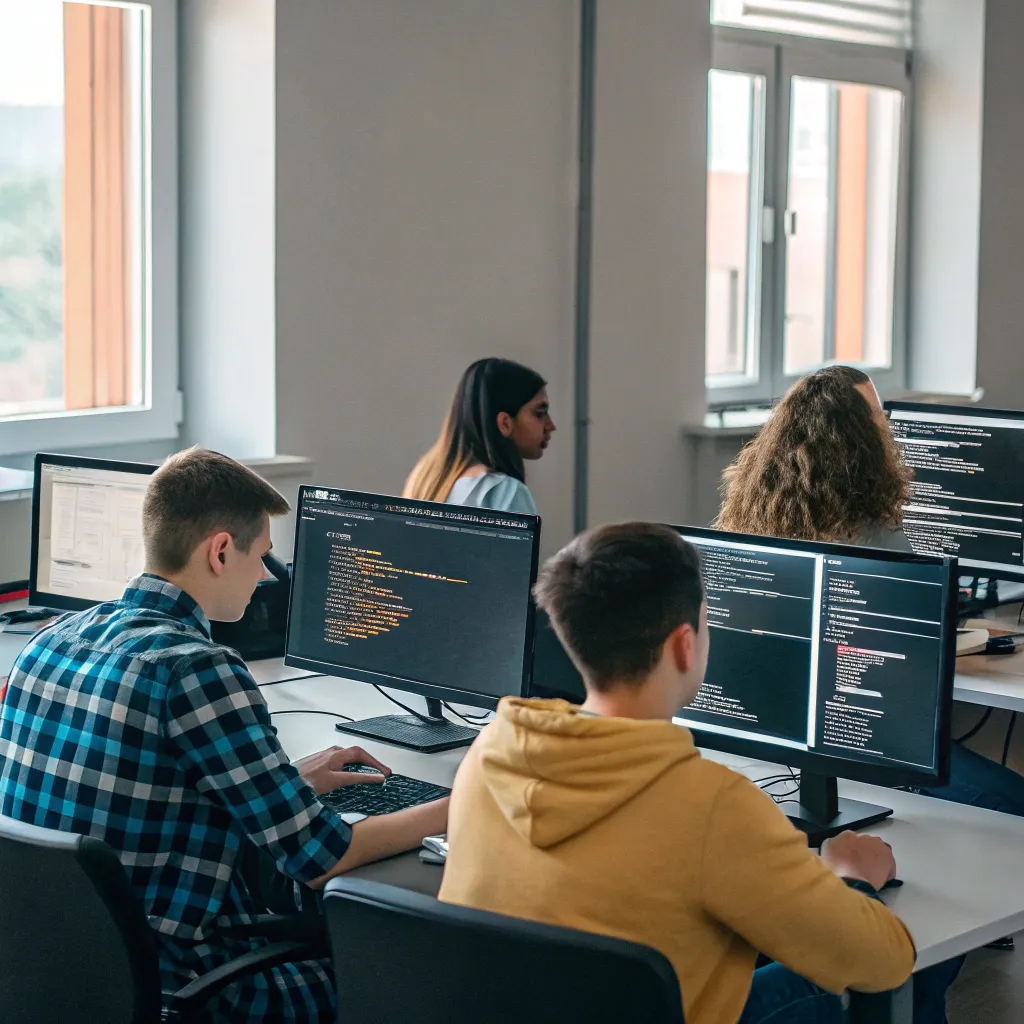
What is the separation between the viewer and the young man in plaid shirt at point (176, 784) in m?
1.82

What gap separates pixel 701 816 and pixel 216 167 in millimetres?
3010

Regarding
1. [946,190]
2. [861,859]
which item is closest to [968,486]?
[861,859]

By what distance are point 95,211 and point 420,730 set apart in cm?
202

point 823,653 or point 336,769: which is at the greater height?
point 823,653

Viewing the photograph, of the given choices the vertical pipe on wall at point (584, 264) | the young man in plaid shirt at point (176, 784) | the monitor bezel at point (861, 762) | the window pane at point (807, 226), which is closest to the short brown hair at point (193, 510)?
the young man in plaid shirt at point (176, 784)

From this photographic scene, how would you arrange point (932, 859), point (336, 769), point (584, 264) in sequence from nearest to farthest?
point (932, 859) → point (336, 769) → point (584, 264)

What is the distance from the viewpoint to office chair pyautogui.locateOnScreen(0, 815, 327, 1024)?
64.2 inches

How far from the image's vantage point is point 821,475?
2713mm

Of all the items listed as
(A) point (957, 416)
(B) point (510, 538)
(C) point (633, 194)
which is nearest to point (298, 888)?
(B) point (510, 538)

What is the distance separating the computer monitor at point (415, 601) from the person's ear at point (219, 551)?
451mm

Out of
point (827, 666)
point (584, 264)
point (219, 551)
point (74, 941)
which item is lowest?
point (74, 941)

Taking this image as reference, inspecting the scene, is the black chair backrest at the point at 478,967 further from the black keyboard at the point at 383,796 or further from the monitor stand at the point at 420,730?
the monitor stand at the point at 420,730

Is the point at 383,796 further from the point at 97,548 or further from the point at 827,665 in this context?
the point at 97,548

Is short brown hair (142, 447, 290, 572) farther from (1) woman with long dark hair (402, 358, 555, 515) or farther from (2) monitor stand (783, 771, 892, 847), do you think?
(1) woman with long dark hair (402, 358, 555, 515)
